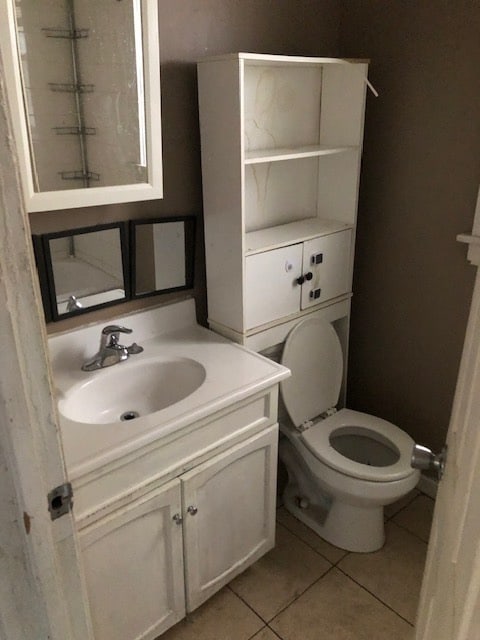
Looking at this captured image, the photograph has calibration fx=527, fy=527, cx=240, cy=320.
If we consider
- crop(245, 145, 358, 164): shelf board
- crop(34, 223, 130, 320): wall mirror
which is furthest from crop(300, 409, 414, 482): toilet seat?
Answer: crop(245, 145, 358, 164): shelf board

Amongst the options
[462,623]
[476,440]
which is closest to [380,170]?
[476,440]

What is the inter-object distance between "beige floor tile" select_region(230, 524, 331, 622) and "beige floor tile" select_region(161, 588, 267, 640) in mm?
35

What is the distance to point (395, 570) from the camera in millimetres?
1895

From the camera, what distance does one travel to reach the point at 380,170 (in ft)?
6.66

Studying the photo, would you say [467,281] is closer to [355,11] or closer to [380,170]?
[380,170]

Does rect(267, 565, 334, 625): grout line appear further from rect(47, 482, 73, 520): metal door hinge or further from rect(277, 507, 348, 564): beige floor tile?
rect(47, 482, 73, 520): metal door hinge

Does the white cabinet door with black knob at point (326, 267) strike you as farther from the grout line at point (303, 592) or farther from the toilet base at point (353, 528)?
the grout line at point (303, 592)

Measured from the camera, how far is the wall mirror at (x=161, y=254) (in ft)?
5.57

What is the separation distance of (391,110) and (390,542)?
1.62m

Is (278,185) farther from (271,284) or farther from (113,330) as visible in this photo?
(113,330)

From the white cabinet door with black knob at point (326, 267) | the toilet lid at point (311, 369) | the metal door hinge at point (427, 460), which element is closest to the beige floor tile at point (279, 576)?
the toilet lid at point (311, 369)

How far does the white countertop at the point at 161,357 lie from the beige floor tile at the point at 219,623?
2.52ft

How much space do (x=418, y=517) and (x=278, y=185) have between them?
143cm

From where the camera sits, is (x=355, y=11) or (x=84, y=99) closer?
(x=84, y=99)
